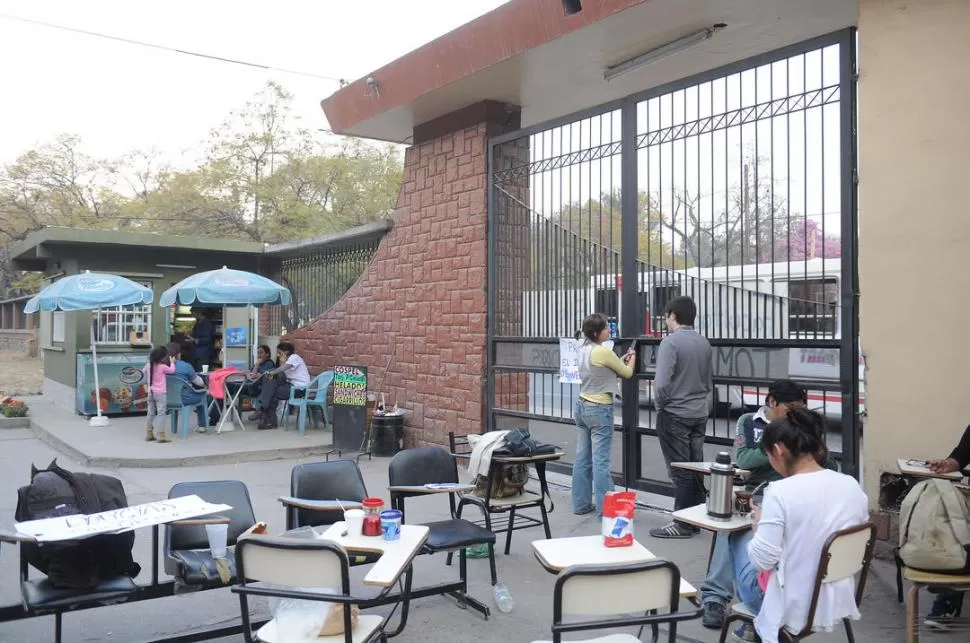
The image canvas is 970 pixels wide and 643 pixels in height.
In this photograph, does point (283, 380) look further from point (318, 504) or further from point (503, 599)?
point (503, 599)

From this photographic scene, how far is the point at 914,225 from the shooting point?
5.26 meters

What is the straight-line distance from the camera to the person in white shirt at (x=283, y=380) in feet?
37.7

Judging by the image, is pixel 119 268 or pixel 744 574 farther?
pixel 119 268

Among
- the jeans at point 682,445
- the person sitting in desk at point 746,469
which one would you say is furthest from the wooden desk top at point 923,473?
the jeans at point 682,445

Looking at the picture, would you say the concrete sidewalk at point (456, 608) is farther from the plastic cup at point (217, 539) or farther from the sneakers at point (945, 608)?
the plastic cup at point (217, 539)

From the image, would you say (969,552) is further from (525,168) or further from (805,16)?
(525,168)

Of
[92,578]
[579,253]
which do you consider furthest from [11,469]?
[579,253]

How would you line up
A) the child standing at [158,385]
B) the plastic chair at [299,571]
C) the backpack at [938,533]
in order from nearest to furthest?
the plastic chair at [299,571] < the backpack at [938,533] < the child standing at [158,385]

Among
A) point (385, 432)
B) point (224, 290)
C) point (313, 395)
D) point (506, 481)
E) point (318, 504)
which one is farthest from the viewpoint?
point (313, 395)

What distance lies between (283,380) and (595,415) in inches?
257

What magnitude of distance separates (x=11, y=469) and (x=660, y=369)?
27.2 ft

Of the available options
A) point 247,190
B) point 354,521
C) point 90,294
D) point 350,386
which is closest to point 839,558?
point 354,521

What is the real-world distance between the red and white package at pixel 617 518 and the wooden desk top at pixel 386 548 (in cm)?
94

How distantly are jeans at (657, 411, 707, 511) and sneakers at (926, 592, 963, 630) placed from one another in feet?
6.10
